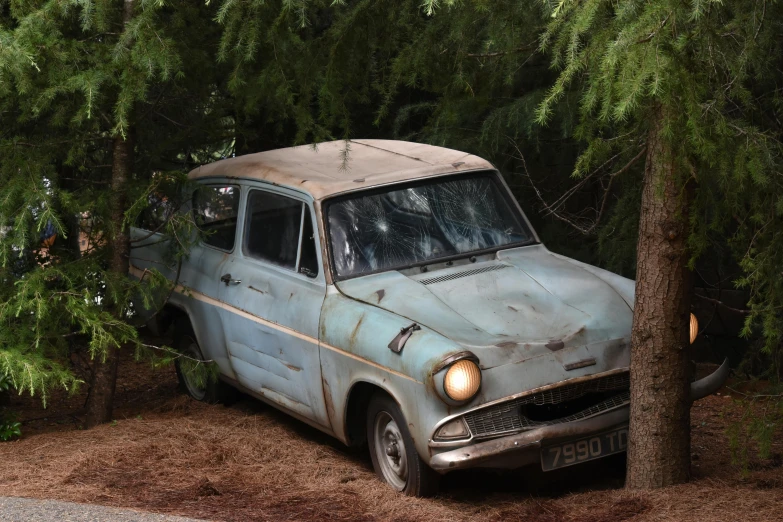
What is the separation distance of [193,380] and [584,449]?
12.0 feet

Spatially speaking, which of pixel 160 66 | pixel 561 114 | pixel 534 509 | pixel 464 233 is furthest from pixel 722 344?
pixel 160 66

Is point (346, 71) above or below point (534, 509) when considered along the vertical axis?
above

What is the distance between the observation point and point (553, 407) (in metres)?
5.65

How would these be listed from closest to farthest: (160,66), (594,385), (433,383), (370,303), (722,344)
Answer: (433,383), (594,385), (370,303), (160,66), (722,344)

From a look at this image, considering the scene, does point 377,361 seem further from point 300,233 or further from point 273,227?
point 273,227

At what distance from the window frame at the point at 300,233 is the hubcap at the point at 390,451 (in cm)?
104

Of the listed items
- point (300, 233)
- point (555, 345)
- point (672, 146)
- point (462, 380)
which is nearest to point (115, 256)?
point (300, 233)

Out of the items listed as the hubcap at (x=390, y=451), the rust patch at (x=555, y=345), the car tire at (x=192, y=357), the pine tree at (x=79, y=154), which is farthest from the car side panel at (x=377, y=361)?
the car tire at (x=192, y=357)

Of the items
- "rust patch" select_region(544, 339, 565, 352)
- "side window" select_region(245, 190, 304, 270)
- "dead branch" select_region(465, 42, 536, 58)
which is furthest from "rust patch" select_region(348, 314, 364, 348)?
"dead branch" select_region(465, 42, 536, 58)

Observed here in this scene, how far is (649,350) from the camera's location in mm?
5480

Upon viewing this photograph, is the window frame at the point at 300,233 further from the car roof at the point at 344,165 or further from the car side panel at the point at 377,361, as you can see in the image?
the car side panel at the point at 377,361

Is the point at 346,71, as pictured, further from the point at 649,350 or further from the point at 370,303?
the point at 649,350

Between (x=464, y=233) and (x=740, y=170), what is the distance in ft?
7.63

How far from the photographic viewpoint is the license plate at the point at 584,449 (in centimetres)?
547
